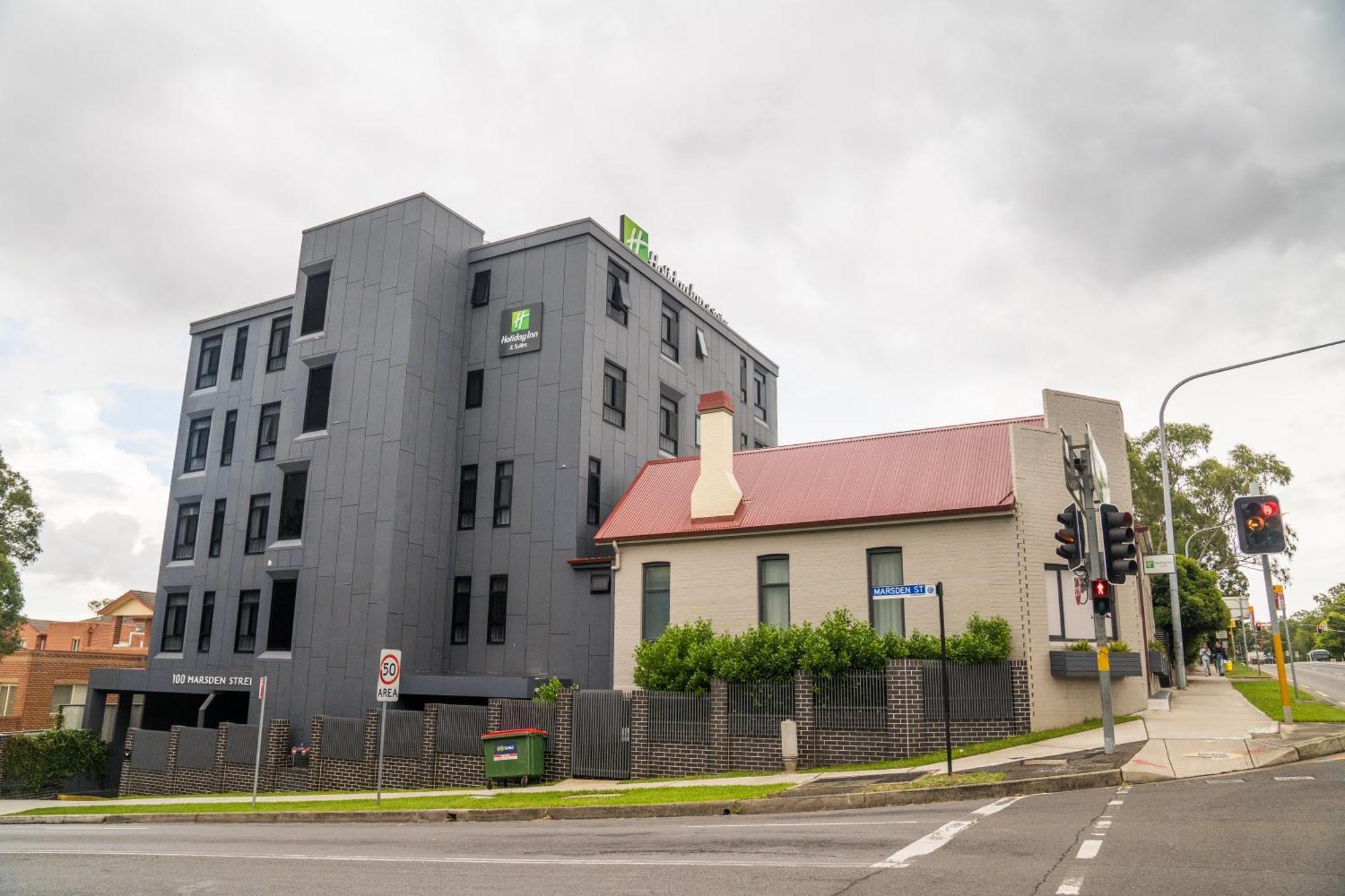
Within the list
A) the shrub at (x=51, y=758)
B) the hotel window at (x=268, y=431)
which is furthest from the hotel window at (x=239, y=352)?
the shrub at (x=51, y=758)

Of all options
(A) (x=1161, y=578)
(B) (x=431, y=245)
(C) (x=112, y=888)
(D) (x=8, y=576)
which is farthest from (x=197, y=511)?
(A) (x=1161, y=578)

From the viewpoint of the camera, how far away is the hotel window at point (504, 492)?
1173 inches

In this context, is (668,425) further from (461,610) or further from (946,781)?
(946,781)

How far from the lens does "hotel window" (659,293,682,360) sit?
3416 centimetres

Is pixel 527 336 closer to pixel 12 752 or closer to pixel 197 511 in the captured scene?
pixel 197 511

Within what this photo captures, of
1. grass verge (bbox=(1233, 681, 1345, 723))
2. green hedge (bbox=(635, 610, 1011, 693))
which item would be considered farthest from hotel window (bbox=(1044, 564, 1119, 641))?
grass verge (bbox=(1233, 681, 1345, 723))

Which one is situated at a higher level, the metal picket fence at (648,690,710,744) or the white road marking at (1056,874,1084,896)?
the metal picket fence at (648,690,710,744)

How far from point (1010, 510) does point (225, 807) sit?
1919 cm

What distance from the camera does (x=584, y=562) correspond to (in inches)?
1081

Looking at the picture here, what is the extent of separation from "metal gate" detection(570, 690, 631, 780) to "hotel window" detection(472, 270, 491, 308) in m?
14.8

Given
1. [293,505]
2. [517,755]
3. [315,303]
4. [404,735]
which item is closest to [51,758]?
[293,505]

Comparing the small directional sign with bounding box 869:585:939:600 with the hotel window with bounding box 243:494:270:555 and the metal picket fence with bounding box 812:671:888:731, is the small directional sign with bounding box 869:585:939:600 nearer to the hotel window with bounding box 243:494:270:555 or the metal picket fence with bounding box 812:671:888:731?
the metal picket fence with bounding box 812:671:888:731

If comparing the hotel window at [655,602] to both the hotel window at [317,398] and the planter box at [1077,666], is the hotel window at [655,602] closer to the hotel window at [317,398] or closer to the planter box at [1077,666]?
the planter box at [1077,666]

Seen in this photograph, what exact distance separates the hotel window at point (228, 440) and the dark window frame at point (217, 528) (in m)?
1.47
